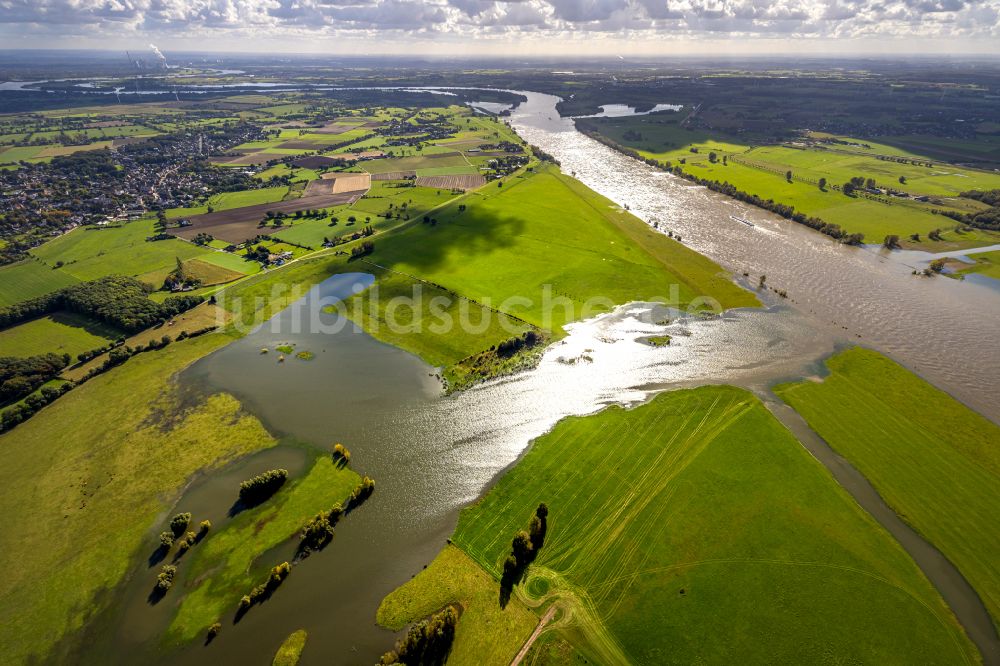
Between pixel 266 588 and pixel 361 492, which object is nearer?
pixel 266 588

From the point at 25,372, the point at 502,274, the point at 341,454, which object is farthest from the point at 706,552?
the point at 25,372

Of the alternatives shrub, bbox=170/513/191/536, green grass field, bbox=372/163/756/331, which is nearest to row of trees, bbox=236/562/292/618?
shrub, bbox=170/513/191/536

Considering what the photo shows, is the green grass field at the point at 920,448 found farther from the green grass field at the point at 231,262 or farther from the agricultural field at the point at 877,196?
the green grass field at the point at 231,262

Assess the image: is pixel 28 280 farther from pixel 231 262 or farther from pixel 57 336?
pixel 231 262

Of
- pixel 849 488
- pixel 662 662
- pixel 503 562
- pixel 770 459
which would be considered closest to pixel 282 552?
pixel 503 562

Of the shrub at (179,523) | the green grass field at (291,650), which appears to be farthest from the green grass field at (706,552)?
the shrub at (179,523)

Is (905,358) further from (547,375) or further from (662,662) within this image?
(662,662)
